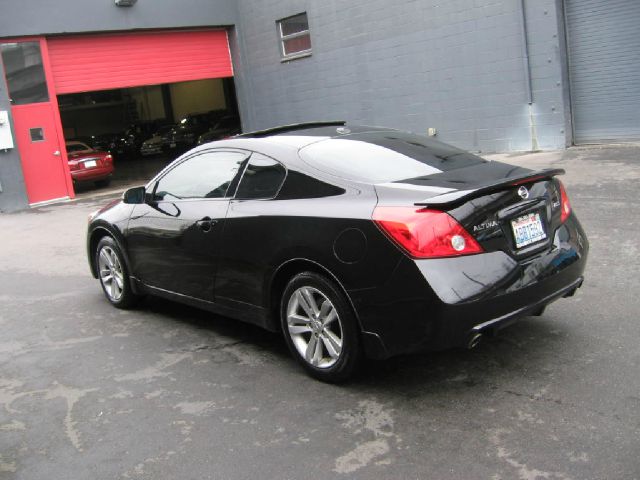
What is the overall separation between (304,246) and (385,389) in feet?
3.28

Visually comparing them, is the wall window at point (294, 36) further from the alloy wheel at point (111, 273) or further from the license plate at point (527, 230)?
the license plate at point (527, 230)

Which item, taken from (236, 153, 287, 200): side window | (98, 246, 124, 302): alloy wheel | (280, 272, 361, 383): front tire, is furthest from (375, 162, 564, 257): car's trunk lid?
(98, 246, 124, 302): alloy wheel

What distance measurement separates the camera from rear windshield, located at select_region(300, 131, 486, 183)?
4379mm

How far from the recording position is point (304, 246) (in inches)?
165

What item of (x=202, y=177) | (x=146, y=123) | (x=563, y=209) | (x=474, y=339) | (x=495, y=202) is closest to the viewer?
(x=474, y=339)

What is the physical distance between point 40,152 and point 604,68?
1233cm

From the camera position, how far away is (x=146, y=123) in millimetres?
36000

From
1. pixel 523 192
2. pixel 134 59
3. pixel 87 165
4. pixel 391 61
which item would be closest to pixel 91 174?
pixel 87 165

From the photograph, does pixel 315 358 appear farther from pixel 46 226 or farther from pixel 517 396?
pixel 46 226

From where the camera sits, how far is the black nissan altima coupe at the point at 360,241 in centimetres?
373

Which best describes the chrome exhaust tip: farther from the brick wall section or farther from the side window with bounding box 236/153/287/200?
the brick wall section

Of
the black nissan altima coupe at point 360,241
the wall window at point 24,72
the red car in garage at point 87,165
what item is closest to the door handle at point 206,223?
the black nissan altima coupe at point 360,241

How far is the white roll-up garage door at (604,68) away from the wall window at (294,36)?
22.7 feet

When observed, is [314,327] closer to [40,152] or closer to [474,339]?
[474,339]
